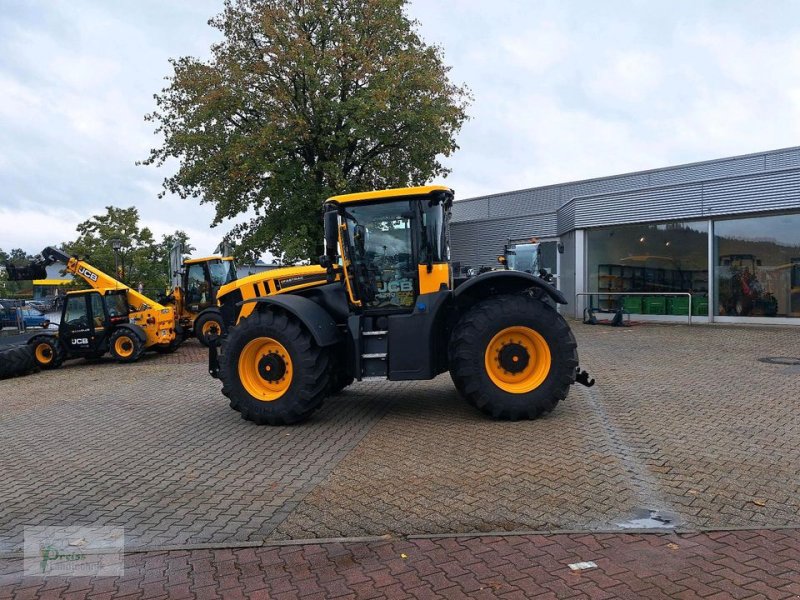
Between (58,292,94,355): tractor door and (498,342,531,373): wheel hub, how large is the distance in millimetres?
11613

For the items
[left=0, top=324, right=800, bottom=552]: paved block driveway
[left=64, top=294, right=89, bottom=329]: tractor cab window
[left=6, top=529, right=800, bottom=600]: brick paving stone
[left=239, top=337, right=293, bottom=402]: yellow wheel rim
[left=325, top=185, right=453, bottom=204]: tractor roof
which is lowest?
[left=6, top=529, right=800, bottom=600]: brick paving stone

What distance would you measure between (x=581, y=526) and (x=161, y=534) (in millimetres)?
2847

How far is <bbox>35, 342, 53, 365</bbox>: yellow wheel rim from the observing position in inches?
565

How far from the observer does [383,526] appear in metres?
4.24

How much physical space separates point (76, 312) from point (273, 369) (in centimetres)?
1005

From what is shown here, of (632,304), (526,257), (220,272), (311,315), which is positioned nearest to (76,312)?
(220,272)

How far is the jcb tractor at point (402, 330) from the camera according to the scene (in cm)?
686

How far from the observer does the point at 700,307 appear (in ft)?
62.6

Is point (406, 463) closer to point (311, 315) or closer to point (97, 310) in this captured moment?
point (311, 315)

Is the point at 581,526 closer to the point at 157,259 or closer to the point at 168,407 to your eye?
the point at 168,407

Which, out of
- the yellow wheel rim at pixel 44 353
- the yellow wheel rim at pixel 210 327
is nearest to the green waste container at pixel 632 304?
the yellow wheel rim at pixel 210 327

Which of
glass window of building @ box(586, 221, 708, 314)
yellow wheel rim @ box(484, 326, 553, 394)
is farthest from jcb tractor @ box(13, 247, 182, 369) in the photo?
glass window of building @ box(586, 221, 708, 314)

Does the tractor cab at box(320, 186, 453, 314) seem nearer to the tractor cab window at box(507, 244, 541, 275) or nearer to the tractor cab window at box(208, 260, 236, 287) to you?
the tractor cab window at box(208, 260, 236, 287)

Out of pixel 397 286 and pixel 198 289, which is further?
pixel 198 289
